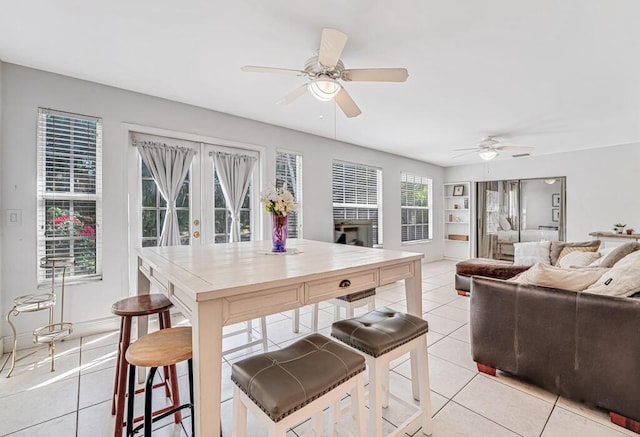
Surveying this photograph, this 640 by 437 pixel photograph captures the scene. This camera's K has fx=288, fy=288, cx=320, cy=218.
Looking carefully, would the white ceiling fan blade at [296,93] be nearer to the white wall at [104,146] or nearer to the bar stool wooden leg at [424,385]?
the white wall at [104,146]

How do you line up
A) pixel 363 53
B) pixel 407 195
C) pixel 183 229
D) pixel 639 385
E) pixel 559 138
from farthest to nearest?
1. pixel 407 195
2. pixel 559 138
3. pixel 183 229
4. pixel 363 53
5. pixel 639 385

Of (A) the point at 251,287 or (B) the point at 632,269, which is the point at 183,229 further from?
(B) the point at 632,269

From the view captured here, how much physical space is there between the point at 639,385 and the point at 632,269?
67 centimetres

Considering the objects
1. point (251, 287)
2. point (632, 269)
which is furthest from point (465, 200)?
point (251, 287)

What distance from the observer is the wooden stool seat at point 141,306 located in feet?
5.40

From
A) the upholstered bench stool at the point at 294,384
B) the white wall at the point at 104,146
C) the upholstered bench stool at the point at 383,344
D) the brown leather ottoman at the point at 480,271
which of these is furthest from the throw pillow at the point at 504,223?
the upholstered bench stool at the point at 294,384

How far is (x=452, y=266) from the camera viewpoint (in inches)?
271

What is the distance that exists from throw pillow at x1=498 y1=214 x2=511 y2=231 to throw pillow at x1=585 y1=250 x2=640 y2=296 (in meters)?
5.41

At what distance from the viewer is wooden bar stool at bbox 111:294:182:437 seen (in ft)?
5.01

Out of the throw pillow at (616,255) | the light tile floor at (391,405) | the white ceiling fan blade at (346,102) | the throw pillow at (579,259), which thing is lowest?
the light tile floor at (391,405)

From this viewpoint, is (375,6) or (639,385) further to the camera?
(375,6)

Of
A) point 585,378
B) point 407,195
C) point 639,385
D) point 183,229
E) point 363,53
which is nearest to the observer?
point 639,385

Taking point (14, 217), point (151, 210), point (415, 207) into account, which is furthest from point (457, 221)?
point (14, 217)

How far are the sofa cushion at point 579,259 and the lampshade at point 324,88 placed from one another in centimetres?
338
